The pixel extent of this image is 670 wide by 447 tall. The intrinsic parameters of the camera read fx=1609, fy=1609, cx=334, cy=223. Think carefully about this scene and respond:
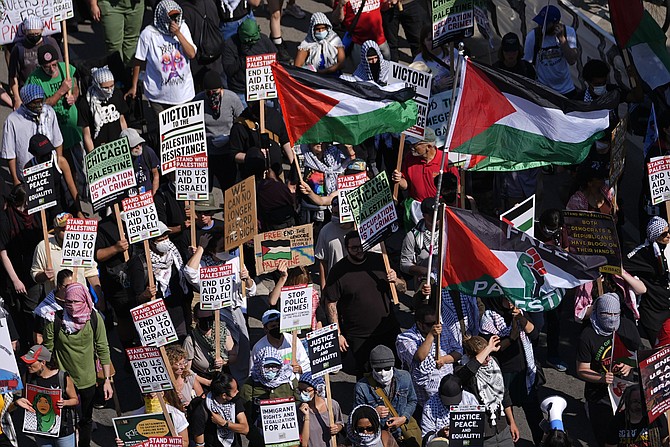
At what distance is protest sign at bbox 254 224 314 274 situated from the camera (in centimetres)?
1511

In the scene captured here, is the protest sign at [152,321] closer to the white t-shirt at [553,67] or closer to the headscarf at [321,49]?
the headscarf at [321,49]

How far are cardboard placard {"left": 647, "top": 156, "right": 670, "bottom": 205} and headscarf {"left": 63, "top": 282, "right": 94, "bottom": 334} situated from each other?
570cm

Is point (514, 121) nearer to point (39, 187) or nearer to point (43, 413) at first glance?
point (39, 187)

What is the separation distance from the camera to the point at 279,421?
1388 cm

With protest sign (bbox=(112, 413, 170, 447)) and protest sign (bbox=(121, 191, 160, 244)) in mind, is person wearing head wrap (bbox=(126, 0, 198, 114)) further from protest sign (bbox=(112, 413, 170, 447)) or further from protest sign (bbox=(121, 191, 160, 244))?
protest sign (bbox=(112, 413, 170, 447))

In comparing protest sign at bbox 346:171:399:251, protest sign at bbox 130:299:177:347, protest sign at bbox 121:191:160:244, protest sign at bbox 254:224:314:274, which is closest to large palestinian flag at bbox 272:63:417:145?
protest sign at bbox 346:171:399:251

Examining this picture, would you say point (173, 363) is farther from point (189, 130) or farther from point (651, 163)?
point (651, 163)

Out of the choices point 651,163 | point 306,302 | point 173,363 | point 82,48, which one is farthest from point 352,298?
point 82,48

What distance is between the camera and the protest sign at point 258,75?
17.5 metres

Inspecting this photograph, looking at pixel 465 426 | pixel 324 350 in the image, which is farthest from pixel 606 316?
pixel 324 350

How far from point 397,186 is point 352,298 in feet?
6.44

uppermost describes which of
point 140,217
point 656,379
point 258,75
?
point 258,75

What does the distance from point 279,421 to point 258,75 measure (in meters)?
4.98

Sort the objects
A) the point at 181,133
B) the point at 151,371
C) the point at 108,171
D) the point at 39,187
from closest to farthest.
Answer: the point at 151,371, the point at 108,171, the point at 39,187, the point at 181,133
